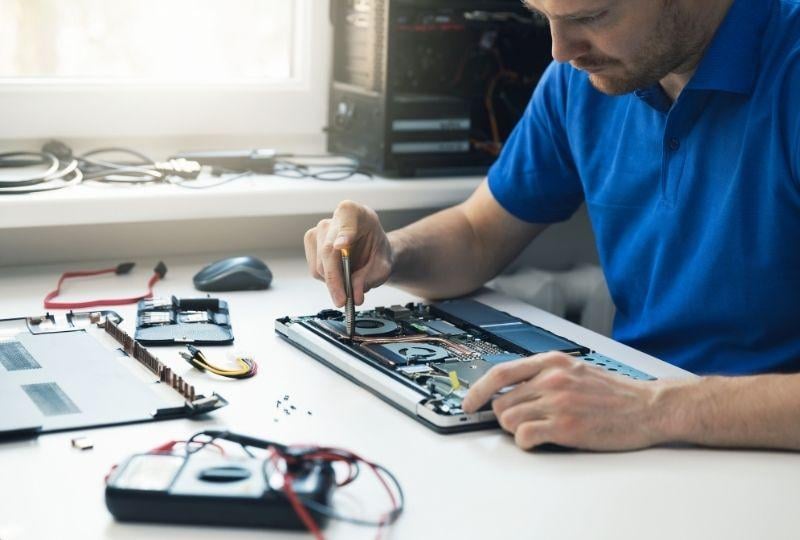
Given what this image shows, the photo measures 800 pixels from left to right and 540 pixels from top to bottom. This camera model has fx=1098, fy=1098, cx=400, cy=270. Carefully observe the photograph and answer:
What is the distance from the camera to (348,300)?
1.42 metres

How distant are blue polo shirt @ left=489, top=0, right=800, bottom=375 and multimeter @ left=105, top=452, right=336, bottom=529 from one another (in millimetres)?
727

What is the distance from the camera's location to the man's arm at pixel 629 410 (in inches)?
44.1

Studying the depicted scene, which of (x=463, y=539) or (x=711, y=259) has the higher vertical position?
(x=711, y=259)

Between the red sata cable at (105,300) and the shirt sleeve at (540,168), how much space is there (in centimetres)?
56

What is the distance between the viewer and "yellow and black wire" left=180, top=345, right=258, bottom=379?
1305 mm

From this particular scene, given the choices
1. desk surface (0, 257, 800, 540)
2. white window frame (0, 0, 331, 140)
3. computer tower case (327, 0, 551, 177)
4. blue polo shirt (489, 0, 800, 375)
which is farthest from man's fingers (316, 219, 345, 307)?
white window frame (0, 0, 331, 140)

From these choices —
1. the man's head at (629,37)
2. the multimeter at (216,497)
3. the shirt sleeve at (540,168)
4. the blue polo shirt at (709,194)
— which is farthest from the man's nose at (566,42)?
the multimeter at (216,497)

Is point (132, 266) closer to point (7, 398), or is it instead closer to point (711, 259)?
point (7, 398)

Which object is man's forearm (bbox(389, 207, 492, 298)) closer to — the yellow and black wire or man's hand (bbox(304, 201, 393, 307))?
man's hand (bbox(304, 201, 393, 307))

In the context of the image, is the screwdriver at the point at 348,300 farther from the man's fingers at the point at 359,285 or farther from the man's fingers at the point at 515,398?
the man's fingers at the point at 515,398

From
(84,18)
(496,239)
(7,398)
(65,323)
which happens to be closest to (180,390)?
(7,398)

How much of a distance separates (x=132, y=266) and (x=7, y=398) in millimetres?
620

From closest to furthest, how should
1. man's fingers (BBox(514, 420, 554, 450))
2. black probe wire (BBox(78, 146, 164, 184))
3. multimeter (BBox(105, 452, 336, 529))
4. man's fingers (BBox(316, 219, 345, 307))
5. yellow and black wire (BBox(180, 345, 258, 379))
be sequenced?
multimeter (BBox(105, 452, 336, 529)) → man's fingers (BBox(514, 420, 554, 450)) → yellow and black wire (BBox(180, 345, 258, 379)) → man's fingers (BBox(316, 219, 345, 307)) → black probe wire (BBox(78, 146, 164, 184))

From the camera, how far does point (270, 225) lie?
6.66 ft
